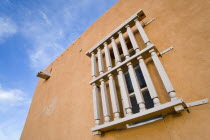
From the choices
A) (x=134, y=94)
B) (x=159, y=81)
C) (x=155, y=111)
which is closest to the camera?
(x=155, y=111)

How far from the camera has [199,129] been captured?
929 mm

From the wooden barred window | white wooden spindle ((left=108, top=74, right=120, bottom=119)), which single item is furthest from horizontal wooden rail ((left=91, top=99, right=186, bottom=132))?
white wooden spindle ((left=108, top=74, right=120, bottom=119))

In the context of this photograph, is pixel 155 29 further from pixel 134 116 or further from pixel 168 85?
pixel 134 116

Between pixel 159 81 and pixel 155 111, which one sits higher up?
pixel 159 81

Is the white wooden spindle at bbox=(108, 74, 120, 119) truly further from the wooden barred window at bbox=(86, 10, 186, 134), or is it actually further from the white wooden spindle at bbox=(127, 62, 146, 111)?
the white wooden spindle at bbox=(127, 62, 146, 111)

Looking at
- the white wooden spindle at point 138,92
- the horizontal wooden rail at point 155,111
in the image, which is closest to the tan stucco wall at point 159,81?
the horizontal wooden rail at point 155,111

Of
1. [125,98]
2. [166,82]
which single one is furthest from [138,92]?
[166,82]

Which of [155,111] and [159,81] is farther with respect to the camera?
[159,81]

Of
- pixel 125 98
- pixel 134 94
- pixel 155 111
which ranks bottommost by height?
pixel 155 111

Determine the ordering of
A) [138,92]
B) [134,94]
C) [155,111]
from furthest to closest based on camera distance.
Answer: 1. [134,94]
2. [138,92]
3. [155,111]

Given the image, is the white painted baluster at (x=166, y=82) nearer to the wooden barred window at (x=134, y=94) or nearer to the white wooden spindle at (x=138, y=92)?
the wooden barred window at (x=134, y=94)

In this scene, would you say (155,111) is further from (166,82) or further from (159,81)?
(159,81)

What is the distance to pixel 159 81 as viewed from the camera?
4.43ft

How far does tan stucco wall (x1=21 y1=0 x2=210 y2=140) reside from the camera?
104cm
